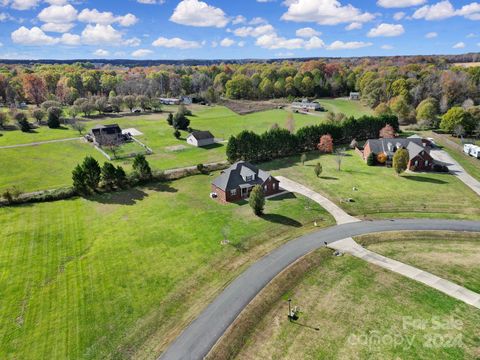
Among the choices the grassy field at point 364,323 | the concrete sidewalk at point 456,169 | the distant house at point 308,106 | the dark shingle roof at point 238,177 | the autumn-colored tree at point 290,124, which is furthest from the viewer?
the distant house at point 308,106

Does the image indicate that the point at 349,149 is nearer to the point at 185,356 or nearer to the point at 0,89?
the point at 185,356

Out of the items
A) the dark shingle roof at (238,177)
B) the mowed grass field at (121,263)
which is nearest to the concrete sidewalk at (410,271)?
the mowed grass field at (121,263)

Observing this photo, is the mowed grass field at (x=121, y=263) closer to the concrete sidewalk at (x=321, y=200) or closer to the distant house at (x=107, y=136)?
the concrete sidewalk at (x=321, y=200)

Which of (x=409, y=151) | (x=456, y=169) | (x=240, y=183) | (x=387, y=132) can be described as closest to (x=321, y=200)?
(x=240, y=183)

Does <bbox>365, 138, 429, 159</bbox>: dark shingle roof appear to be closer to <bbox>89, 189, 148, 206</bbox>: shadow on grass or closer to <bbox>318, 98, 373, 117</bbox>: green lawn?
<bbox>89, 189, 148, 206</bbox>: shadow on grass

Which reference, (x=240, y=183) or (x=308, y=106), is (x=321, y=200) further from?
(x=308, y=106)

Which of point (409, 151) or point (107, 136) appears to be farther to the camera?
point (107, 136)

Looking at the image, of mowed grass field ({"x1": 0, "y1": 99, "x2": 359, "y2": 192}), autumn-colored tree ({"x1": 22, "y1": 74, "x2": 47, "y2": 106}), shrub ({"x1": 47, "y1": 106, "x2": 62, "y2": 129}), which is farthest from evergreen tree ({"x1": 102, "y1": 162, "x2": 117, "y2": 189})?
autumn-colored tree ({"x1": 22, "y1": 74, "x2": 47, "y2": 106})
